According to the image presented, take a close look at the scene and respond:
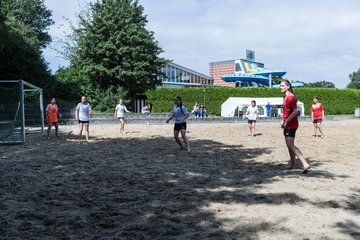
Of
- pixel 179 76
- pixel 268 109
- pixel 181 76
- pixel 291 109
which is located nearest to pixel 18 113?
pixel 291 109

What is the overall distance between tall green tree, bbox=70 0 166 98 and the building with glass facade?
25.1m

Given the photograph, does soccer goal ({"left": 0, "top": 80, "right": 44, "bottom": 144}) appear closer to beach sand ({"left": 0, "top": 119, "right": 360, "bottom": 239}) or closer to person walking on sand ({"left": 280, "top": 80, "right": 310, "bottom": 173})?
beach sand ({"left": 0, "top": 119, "right": 360, "bottom": 239})

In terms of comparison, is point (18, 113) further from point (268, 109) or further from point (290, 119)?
point (268, 109)

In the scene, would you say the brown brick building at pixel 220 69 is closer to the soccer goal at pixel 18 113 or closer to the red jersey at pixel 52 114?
the soccer goal at pixel 18 113

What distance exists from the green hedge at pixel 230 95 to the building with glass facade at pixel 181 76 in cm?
1923

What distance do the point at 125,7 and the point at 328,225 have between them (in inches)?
1220

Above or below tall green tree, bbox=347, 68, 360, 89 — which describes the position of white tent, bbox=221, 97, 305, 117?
below

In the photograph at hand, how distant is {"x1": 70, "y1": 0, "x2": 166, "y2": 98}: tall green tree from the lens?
3095cm

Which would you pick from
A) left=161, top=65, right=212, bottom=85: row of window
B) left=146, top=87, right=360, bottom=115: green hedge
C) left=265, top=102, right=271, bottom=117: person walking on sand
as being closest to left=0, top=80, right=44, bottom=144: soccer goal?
left=146, top=87, right=360, bottom=115: green hedge

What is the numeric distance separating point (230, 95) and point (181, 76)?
2323cm

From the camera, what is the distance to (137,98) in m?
37.4

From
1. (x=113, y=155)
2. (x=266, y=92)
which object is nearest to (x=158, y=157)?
(x=113, y=155)

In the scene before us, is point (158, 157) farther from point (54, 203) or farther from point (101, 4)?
point (101, 4)

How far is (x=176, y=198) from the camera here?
577 centimetres
